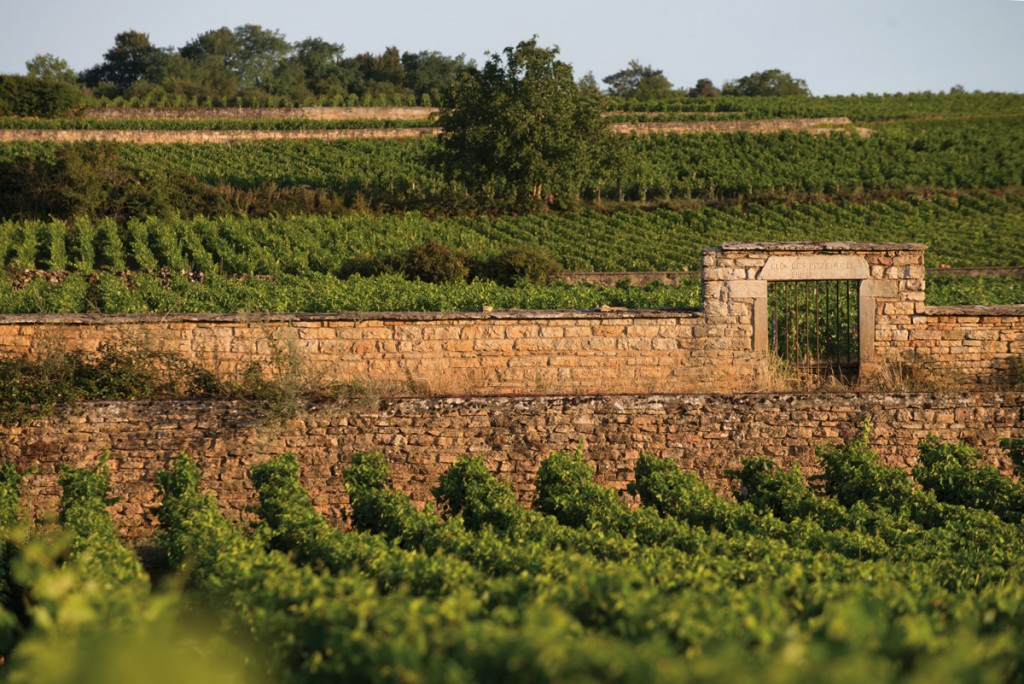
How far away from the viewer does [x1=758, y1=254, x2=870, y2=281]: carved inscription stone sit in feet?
44.8

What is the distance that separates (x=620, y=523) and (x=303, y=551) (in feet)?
8.43

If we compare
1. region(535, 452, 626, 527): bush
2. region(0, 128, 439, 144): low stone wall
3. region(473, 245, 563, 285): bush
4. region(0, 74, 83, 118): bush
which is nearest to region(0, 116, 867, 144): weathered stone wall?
region(0, 128, 439, 144): low stone wall

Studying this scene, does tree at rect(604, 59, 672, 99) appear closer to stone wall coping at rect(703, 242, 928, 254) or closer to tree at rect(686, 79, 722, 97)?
tree at rect(686, 79, 722, 97)

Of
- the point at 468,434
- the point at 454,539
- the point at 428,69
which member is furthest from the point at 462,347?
the point at 428,69

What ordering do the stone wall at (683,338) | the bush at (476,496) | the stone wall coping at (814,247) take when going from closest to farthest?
the bush at (476,496) < the stone wall at (683,338) < the stone wall coping at (814,247)

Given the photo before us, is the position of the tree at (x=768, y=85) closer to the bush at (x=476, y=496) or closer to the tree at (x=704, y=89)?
the tree at (x=704, y=89)

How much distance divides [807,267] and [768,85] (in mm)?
77920

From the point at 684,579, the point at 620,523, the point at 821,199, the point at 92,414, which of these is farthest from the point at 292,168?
the point at 684,579

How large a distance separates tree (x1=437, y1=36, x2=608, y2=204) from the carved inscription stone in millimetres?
24583

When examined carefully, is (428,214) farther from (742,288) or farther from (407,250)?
(742,288)

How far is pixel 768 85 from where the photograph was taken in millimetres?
87562

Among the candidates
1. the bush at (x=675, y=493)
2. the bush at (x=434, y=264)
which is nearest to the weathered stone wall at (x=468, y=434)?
the bush at (x=675, y=493)

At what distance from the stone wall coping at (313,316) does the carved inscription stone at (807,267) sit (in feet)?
3.22

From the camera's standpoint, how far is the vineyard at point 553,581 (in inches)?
146
